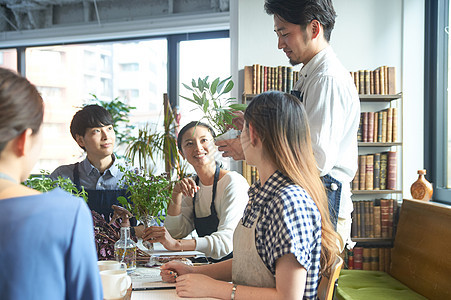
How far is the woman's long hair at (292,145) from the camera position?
123 centimetres

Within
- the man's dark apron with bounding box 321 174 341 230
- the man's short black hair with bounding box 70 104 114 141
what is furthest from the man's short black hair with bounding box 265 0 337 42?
the man's short black hair with bounding box 70 104 114 141

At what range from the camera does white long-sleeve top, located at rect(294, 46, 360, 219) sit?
5.16 feet

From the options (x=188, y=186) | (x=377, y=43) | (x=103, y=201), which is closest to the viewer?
(x=103, y=201)

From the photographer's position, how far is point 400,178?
3.93 metres

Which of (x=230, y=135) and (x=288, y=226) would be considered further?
(x=230, y=135)

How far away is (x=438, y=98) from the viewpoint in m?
3.82

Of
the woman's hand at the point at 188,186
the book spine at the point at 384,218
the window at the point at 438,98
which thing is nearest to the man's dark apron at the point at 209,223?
the woman's hand at the point at 188,186

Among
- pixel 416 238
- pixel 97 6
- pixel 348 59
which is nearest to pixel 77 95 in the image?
pixel 97 6

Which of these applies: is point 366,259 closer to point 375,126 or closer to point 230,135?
point 375,126

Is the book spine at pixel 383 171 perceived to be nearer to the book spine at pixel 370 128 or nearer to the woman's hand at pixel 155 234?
the book spine at pixel 370 128

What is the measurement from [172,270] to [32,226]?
0.84 m

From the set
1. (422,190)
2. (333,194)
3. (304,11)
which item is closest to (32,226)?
(333,194)

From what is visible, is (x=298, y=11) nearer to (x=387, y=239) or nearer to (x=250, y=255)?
(x=250, y=255)

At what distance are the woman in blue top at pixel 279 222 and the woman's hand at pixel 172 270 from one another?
0.15m
